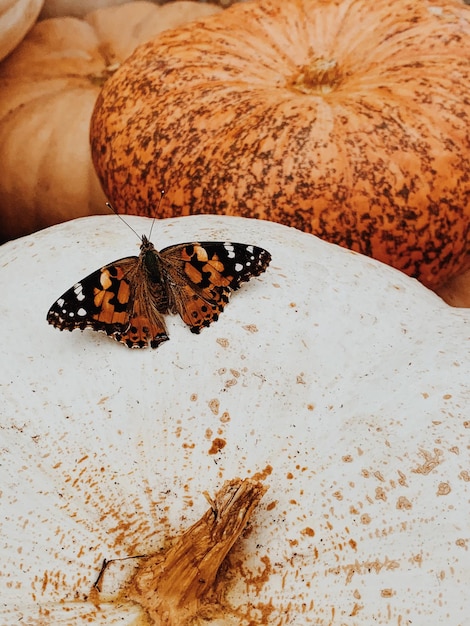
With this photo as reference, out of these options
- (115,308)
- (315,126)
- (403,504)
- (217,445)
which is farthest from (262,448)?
(315,126)

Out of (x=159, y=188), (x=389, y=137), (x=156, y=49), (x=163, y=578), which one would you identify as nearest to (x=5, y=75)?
(x=156, y=49)

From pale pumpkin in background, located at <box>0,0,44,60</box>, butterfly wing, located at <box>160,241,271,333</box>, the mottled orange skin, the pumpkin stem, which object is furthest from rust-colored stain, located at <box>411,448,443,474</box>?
pale pumpkin in background, located at <box>0,0,44,60</box>

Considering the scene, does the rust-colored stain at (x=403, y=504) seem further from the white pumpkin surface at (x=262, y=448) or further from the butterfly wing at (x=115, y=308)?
the butterfly wing at (x=115, y=308)

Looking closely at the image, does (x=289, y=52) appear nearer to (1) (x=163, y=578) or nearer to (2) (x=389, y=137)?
A: (2) (x=389, y=137)

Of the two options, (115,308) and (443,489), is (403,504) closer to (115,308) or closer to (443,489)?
(443,489)

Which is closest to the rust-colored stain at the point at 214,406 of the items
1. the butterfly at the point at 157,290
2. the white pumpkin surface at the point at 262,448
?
the white pumpkin surface at the point at 262,448
